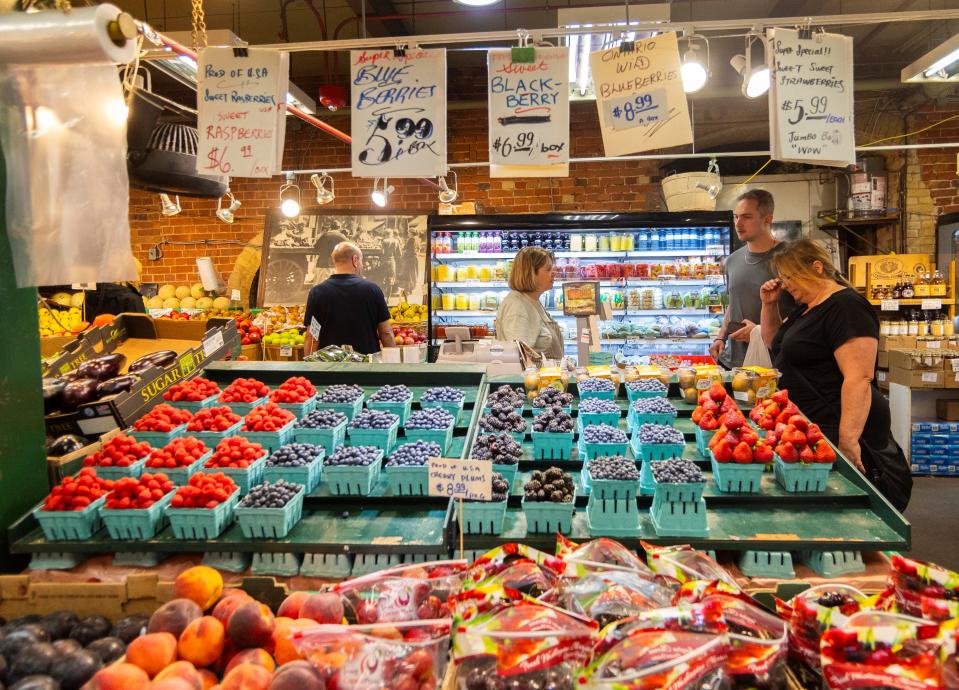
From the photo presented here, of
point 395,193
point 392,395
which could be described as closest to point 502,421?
point 392,395

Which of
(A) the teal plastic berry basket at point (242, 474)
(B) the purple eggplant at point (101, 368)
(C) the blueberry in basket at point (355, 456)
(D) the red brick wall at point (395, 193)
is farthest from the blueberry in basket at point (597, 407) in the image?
(D) the red brick wall at point (395, 193)

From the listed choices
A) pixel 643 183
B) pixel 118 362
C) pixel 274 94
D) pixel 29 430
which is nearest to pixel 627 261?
pixel 643 183

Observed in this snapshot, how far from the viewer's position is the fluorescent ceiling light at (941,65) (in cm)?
441

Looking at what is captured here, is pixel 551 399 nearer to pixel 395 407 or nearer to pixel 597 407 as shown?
pixel 597 407

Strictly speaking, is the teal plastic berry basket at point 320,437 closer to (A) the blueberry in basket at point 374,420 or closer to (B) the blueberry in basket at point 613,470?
(A) the blueberry in basket at point 374,420

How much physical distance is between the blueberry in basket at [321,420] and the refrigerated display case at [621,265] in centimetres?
422

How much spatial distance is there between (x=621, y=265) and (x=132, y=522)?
5519 millimetres

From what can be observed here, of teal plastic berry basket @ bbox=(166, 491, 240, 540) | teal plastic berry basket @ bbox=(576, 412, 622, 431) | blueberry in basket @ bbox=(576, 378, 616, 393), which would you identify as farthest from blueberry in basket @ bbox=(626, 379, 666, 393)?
teal plastic berry basket @ bbox=(166, 491, 240, 540)

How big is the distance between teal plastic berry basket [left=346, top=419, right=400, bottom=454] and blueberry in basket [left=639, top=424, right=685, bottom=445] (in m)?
1.02

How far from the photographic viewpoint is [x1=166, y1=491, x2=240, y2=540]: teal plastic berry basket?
2145mm

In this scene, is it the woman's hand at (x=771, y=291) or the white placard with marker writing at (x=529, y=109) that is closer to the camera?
the white placard with marker writing at (x=529, y=109)

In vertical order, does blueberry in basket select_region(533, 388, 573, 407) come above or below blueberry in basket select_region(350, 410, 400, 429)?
above

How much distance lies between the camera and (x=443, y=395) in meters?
3.05

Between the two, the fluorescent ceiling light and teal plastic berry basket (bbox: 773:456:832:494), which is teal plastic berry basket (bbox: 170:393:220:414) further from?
the fluorescent ceiling light
